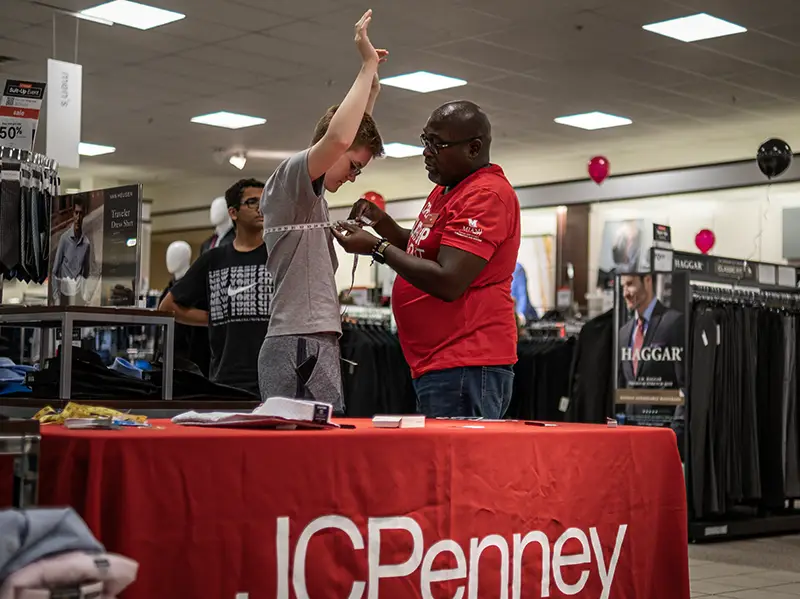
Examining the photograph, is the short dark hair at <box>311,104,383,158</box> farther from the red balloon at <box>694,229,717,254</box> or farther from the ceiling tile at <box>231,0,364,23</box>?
the red balloon at <box>694,229,717,254</box>

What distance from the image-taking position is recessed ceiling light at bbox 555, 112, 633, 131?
40.7ft

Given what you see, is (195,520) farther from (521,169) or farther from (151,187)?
(151,187)

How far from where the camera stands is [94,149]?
1507 cm

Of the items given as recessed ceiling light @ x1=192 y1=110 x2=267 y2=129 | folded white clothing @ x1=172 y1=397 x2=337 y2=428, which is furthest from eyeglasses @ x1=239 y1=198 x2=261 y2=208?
recessed ceiling light @ x1=192 y1=110 x2=267 y2=129

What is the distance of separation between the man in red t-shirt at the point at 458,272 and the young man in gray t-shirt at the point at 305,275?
11 centimetres

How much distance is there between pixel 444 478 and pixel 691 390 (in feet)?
15.4

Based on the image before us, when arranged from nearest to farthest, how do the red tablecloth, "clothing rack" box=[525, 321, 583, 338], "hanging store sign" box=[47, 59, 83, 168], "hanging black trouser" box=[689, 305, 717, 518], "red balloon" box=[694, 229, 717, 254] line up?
1. the red tablecloth
2. "hanging store sign" box=[47, 59, 83, 168]
3. "hanging black trouser" box=[689, 305, 717, 518]
4. "clothing rack" box=[525, 321, 583, 338]
5. "red balloon" box=[694, 229, 717, 254]

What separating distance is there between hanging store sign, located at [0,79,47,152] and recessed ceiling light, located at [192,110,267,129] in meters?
9.55

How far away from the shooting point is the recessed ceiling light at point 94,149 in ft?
48.6

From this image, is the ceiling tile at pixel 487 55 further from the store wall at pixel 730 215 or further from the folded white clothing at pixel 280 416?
the folded white clothing at pixel 280 416

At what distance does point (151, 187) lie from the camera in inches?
736

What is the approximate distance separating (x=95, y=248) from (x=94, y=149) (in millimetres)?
12437

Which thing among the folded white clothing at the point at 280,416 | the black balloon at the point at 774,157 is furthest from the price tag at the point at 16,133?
the black balloon at the point at 774,157

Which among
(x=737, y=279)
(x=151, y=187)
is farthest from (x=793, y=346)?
(x=151, y=187)
